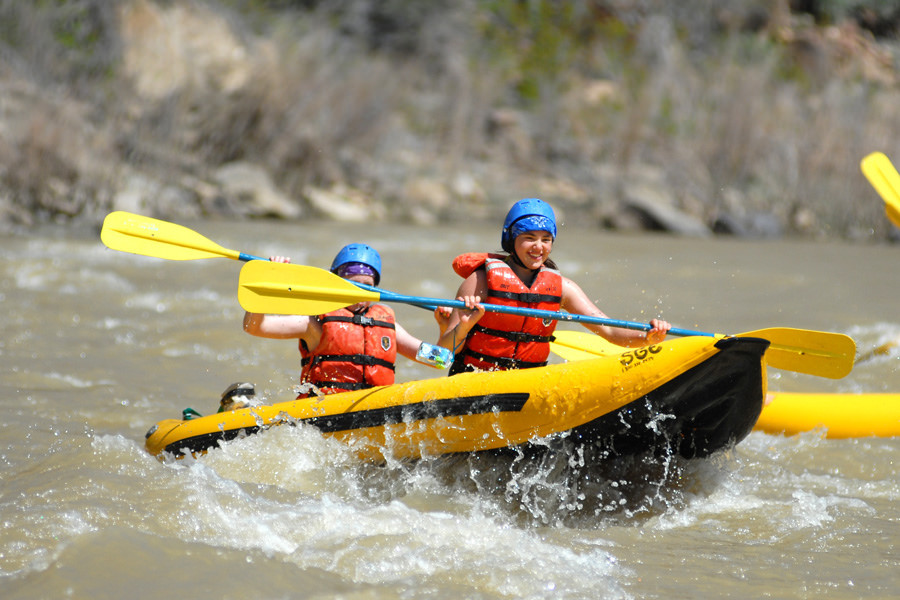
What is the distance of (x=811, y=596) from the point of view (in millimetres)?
2525

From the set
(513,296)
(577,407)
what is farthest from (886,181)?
(577,407)

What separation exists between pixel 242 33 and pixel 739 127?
30.2 ft

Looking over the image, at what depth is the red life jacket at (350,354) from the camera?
3.58m

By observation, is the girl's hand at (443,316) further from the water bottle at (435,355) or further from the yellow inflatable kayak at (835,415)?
the yellow inflatable kayak at (835,415)

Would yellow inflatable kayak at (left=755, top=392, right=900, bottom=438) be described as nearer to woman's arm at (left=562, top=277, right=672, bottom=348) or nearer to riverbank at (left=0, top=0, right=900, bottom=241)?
woman's arm at (left=562, top=277, right=672, bottom=348)

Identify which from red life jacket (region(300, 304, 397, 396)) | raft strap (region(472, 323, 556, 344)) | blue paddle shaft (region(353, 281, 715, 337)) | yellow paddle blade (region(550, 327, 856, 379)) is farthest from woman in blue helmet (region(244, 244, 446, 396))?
yellow paddle blade (region(550, 327, 856, 379))

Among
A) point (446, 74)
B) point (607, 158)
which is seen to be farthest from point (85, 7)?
point (607, 158)

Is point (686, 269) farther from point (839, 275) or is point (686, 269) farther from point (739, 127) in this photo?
point (739, 127)

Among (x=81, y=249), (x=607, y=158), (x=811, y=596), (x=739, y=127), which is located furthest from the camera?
(x=607, y=158)

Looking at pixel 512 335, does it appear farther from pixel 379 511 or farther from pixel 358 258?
pixel 379 511

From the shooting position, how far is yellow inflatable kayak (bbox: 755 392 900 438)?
13.9 feet

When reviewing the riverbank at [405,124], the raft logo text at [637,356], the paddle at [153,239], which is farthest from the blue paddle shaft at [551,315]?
the riverbank at [405,124]

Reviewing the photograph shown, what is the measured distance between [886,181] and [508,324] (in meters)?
3.44

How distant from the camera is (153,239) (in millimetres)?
4203
